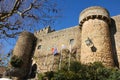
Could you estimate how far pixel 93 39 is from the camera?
14891 millimetres

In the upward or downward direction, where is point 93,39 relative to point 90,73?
upward

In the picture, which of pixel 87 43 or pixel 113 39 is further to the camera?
pixel 113 39

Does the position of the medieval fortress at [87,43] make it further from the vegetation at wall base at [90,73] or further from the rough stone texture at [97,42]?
the vegetation at wall base at [90,73]

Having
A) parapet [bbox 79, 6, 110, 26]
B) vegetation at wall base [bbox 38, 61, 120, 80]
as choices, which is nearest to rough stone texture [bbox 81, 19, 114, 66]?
parapet [bbox 79, 6, 110, 26]

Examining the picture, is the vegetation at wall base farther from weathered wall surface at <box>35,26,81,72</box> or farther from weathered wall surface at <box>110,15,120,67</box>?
weathered wall surface at <box>35,26,81,72</box>

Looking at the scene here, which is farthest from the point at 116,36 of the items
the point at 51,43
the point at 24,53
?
the point at 24,53

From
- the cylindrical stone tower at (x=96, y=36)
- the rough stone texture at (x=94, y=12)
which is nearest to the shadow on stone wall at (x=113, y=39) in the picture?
the cylindrical stone tower at (x=96, y=36)

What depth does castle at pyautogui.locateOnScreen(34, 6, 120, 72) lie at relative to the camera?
14.2 m

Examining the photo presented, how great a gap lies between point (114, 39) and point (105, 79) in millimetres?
5928

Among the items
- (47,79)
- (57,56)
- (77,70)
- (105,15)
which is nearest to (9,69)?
(57,56)

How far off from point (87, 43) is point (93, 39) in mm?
695

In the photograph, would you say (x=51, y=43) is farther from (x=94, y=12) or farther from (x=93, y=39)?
(x=93, y=39)

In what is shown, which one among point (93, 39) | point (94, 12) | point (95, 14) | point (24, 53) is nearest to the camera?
point (93, 39)

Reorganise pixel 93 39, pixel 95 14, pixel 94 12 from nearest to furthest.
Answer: pixel 93 39 < pixel 95 14 < pixel 94 12
